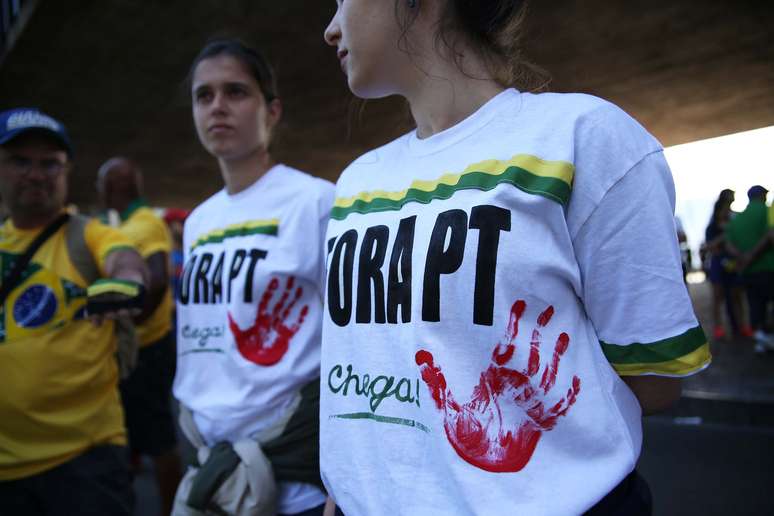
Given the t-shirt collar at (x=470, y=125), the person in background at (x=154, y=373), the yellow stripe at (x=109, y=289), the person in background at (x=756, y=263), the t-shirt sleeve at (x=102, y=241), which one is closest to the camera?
the t-shirt collar at (x=470, y=125)

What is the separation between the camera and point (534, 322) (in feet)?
3.12

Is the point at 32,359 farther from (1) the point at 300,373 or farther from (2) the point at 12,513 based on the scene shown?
(1) the point at 300,373

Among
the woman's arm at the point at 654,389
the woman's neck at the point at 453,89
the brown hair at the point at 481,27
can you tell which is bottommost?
the woman's arm at the point at 654,389

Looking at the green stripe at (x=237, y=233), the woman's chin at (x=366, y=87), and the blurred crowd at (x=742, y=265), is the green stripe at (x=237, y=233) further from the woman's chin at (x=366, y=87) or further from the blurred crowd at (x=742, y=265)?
the blurred crowd at (x=742, y=265)

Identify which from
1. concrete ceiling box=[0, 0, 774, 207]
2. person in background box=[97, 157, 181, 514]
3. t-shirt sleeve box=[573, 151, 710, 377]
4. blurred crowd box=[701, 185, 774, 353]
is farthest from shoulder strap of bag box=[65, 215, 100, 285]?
blurred crowd box=[701, 185, 774, 353]

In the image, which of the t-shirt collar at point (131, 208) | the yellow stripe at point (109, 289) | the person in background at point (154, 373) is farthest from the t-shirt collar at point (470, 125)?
the t-shirt collar at point (131, 208)

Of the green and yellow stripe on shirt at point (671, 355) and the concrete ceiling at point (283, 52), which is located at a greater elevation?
the concrete ceiling at point (283, 52)

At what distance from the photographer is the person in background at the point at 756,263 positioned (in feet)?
13.7

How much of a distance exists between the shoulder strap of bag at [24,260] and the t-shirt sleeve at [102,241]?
0.11 meters

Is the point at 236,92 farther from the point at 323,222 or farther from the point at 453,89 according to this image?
the point at 453,89

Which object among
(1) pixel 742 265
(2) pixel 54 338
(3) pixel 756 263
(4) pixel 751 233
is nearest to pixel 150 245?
(2) pixel 54 338

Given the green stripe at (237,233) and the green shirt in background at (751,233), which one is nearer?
the green stripe at (237,233)

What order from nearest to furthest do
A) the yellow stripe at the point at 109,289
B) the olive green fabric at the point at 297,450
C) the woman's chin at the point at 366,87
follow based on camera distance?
the woman's chin at the point at 366,87 → the olive green fabric at the point at 297,450 → the yellow stripe at the point at 109,289

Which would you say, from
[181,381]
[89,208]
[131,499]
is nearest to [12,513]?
[131,499]
